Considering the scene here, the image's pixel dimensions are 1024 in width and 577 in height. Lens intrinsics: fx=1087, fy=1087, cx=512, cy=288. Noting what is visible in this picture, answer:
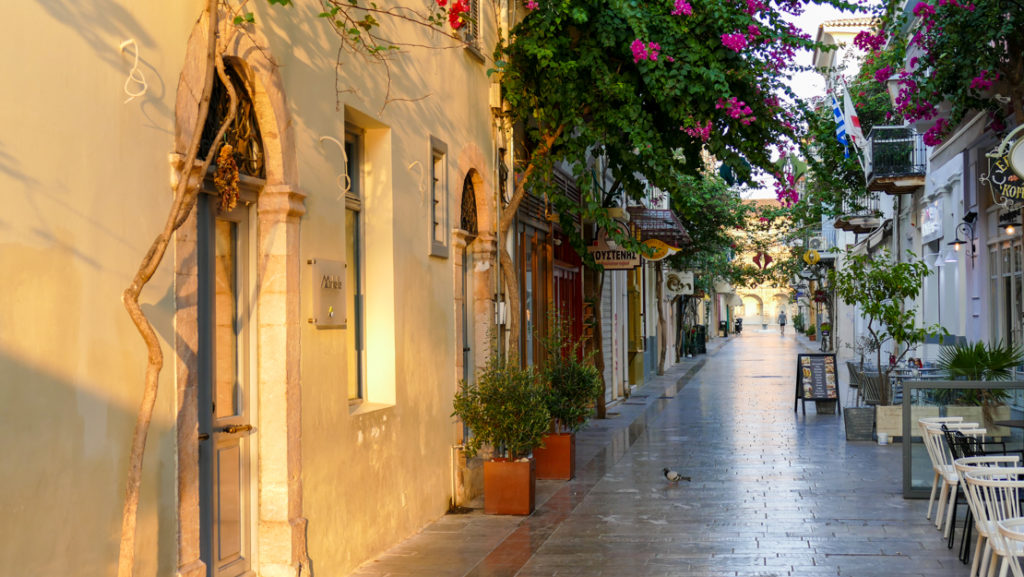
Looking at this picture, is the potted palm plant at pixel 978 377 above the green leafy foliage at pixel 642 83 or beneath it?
beneath

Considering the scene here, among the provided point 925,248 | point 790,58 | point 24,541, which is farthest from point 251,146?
point 925,248

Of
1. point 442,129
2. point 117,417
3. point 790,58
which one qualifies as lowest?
point 117,417

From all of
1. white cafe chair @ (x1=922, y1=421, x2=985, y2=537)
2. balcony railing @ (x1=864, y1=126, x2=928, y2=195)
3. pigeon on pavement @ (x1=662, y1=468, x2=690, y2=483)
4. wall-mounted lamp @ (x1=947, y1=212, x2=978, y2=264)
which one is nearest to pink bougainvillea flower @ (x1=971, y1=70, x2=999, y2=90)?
white cafe chair @ (x1=922, y1=421, x2=985, y2=537)

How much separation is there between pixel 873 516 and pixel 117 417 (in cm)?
701

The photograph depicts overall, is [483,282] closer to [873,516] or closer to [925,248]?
[873,516]

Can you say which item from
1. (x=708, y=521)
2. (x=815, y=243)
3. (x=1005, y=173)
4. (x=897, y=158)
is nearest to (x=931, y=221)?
(x=897, y=158)

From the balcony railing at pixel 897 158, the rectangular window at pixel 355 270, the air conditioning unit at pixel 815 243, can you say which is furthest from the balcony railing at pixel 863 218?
the rectangular window at pixel 355 270

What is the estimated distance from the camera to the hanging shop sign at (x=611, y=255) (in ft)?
57.9

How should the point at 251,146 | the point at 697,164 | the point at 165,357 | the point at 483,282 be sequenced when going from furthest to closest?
the point at 697,164 → the point at 483,282 → the point at 251,146 → the point at 165,357

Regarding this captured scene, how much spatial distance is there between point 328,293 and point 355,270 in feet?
4.17

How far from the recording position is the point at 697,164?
44.7 ft

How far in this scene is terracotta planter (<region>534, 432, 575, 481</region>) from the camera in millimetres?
12031

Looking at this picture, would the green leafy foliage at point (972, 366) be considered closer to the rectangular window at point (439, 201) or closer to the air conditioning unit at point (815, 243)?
the rectangular window at point (439, 201)

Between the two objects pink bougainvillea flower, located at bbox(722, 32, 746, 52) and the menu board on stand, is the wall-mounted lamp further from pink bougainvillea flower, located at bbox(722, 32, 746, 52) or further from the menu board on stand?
pink bougainvillea flower, located at bbox(722, 32, 746, 52)
